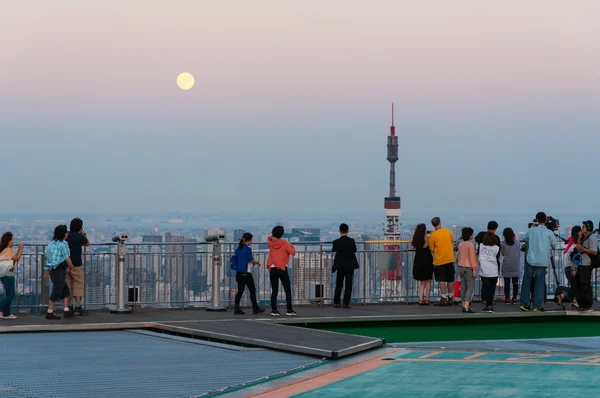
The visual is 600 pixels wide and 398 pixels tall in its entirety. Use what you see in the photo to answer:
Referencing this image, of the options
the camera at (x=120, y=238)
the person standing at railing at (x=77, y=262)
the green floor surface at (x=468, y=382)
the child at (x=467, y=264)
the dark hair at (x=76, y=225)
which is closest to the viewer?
the green floor surface at (x=468, y=382)

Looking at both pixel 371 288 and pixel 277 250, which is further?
pixel 371 288

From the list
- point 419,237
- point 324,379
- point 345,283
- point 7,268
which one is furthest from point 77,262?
point 324,379

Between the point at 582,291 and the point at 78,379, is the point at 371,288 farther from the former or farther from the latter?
the point at 78,379

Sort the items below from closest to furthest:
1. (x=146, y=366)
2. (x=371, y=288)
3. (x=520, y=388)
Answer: (x=520, y=388) → (x=146, y=366) → (x=371, y=288)

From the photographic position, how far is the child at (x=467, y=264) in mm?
19422

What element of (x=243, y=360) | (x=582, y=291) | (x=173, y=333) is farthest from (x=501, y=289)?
(x=243, y=360)

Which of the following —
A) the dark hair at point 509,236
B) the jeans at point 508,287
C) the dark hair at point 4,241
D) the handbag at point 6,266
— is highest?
the dark hair at point 509,236

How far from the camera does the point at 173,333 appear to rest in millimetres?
16594

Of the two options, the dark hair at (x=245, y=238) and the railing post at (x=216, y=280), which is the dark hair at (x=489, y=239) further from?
the railing post at (x=216, y=280)

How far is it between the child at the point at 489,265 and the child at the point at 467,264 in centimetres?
36

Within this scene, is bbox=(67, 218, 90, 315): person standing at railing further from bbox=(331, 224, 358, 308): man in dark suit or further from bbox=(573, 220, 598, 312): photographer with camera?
bbox=(573, 220, 598, 312): photographer with camera

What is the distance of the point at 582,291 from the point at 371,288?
4.24 meters

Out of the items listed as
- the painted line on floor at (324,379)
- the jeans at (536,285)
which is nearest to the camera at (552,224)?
the jeans at (536,285)

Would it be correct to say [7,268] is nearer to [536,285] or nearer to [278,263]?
[278,263]
